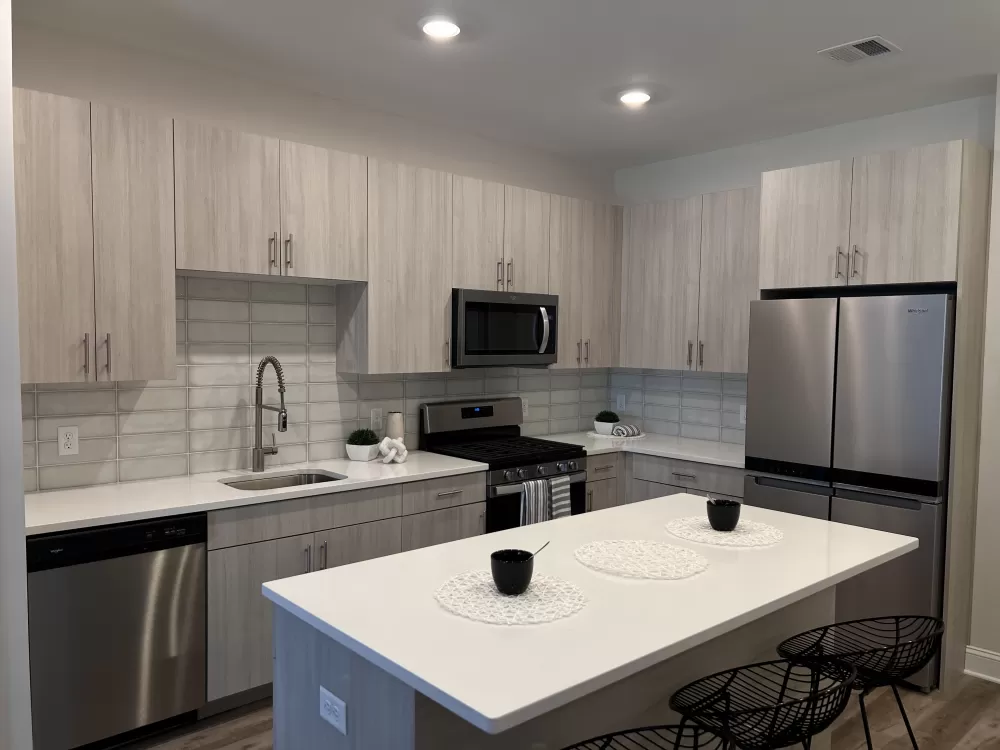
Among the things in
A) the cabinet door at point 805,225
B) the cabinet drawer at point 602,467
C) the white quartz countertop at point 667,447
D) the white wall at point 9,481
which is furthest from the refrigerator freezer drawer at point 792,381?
the white wall at point 9,481

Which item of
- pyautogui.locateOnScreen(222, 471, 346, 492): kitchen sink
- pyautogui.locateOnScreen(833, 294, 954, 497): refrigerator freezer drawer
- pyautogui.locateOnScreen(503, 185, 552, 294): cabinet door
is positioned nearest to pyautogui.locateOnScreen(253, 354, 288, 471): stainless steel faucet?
pyautogui.locateOnScreen(222, 471, 346, 492): kitchen sink

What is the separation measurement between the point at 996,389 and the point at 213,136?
3.56 metres

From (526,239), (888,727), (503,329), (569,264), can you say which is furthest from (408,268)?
(888,727)

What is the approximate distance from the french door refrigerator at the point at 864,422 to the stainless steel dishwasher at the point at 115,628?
2.66 metres

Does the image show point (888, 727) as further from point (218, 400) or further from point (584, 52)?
point (218, 400)

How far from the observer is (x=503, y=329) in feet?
13.3

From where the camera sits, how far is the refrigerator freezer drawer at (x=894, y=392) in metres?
3.13

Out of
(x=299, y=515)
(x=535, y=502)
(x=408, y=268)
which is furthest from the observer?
(x=535, y=502)

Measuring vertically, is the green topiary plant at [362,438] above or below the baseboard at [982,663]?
above

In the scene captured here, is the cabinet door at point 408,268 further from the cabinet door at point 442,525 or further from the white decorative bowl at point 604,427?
the white decorative bowl at point 604,427

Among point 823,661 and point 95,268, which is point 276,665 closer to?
point 823,661

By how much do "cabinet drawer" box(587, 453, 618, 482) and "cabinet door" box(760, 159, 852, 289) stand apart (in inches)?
52.0

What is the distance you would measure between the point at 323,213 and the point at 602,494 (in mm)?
2238

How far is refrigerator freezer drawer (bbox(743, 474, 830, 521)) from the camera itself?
3455mm
